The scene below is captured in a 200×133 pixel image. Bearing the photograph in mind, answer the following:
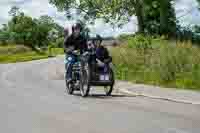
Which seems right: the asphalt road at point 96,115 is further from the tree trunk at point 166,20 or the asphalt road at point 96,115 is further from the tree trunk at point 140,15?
the tree trunk at point 166,20

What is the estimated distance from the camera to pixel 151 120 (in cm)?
1093

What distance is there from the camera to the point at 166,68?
844 inches

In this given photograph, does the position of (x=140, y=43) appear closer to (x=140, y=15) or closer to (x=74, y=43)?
(x=74, y=43)

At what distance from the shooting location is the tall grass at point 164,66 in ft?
65.0

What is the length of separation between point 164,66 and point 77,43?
5335mm

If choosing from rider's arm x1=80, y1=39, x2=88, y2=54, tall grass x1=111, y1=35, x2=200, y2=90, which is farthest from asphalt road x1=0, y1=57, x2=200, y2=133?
tall grass x1=111, y1=35, x2=200, y2=90

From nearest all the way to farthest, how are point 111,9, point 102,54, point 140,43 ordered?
point 102,54 → point 140,43 → point 111,9

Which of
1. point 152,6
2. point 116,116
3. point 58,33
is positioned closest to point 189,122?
point 116,116

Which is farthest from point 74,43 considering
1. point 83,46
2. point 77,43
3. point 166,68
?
point 166,68

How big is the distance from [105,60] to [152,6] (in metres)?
37.9

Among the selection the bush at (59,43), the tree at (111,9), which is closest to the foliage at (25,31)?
the bush at (59,43)

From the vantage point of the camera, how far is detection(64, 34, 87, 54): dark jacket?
17.2 metres

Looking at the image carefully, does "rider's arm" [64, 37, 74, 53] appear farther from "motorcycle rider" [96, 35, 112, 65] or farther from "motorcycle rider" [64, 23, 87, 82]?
"motorcycle rider" [96, 35, 112, 65]

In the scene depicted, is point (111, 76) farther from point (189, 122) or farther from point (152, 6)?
point (152, 6)
